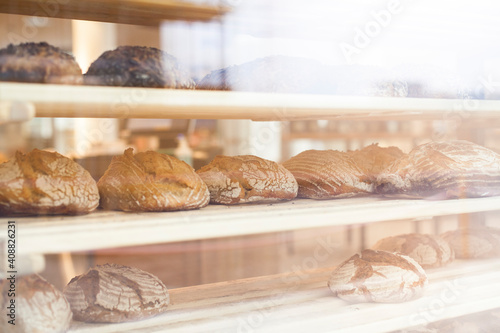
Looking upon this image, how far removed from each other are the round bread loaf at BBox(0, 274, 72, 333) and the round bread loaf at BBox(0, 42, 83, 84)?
50cm

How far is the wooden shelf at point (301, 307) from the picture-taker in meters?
1.33

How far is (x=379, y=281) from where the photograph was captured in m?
1.52

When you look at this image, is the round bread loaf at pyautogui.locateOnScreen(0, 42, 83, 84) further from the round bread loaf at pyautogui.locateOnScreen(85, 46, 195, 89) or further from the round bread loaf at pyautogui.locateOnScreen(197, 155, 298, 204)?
the round bread loaf at pyautogui.locateOnScreen(197, 155, 298, 204)

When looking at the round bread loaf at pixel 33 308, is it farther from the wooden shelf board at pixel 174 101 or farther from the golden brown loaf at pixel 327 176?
the golden brown loaf at pixel 327 176

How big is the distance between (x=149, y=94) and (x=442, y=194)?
1047 millimetres

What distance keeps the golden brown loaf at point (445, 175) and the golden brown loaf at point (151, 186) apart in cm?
69

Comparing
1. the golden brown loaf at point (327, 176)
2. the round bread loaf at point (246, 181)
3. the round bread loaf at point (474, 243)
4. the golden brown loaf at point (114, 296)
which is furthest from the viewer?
the round bread loaf at point (474, 243)

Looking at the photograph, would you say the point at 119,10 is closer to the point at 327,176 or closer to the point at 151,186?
the point at 151,186

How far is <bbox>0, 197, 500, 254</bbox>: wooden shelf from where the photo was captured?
105 cm

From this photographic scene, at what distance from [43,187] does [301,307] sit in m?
0.84

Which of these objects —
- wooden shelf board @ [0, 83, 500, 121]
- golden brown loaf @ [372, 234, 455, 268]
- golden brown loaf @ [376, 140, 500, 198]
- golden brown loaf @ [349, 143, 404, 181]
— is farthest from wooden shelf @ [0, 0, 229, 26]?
golden brown loaf @ [372, 234, 455, 268]

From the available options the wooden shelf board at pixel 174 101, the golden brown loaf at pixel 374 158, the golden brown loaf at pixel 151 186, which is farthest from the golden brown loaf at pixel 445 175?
the golden brown loaf at pixel 151 186

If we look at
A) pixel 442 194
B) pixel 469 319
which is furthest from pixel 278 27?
pixel 469 319

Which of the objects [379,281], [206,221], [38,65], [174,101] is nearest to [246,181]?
[206,221]
